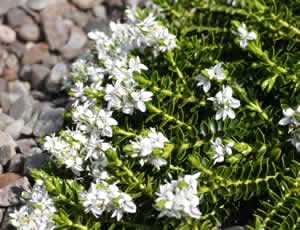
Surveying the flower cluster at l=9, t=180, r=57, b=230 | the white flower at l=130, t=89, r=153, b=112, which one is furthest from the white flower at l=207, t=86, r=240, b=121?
the flower cluster at l=9, t=180, r=57, b=230

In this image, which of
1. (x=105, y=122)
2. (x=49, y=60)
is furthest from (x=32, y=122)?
(x=105, y=122)

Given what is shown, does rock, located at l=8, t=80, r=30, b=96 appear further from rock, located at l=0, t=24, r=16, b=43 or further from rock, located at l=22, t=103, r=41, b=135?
rock, located at l=0, t=24, r=16, b=43

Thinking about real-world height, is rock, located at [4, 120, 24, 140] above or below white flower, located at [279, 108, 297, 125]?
below

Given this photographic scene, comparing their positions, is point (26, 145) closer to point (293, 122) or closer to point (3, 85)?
point (3, 85)

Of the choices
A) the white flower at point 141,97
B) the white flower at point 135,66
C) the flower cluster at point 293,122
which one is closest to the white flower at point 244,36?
the flower cluster at point 293,122

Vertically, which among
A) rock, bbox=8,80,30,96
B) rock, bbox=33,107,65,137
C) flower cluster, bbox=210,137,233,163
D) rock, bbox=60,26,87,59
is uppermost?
flower cluster, bbox=210,137,233,163

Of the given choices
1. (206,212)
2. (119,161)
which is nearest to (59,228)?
(119,161)

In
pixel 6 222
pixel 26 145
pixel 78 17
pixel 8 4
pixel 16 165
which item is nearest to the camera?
pixel 6 222
